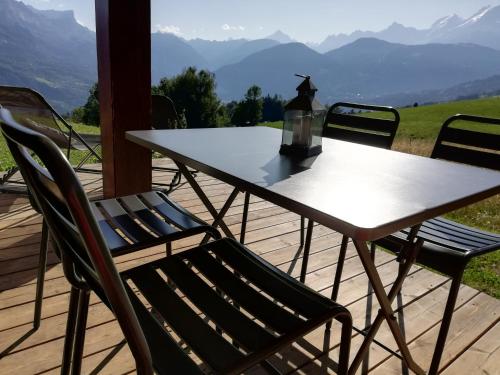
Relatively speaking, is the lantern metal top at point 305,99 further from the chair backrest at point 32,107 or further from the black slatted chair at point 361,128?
the chair backrest at point 32,107

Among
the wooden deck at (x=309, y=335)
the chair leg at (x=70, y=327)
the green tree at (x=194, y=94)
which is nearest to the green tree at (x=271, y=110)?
the green tree at (x=194, y=94)

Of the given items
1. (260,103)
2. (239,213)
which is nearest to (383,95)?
(260,103)

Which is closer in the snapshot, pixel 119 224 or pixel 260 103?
pixel 119 224

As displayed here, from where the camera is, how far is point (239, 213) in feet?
9.92

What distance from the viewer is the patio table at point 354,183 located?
829 mm

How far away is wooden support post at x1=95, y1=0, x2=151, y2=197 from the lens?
2.57m

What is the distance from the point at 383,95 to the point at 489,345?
203014mm

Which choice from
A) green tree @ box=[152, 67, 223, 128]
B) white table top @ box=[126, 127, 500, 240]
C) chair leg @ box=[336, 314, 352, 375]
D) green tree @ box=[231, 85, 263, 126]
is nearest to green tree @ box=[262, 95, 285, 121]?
green tree @ box=[231, 85, 263, 126]

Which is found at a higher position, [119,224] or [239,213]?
[119,224]

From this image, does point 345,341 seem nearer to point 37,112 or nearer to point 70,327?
point 70,327

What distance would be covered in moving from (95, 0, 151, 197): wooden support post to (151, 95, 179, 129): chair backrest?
1.80 ft

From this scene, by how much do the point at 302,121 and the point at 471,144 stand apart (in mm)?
918

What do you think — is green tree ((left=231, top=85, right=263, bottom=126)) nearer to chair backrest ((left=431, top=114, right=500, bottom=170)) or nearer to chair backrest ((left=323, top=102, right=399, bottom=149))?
chair backrest ((left=323, top=102, right=399, bottom=149))

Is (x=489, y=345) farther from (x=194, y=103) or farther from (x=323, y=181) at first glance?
(x=194, y=103)
